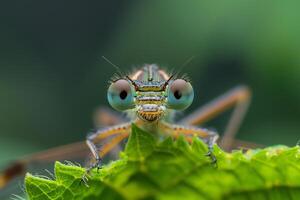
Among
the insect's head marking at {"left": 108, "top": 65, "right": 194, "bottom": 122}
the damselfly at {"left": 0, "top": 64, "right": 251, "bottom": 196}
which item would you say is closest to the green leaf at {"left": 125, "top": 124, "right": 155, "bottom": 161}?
the damselfly at {"left": 0, "top": 64, "right": 251, "bottom": 196}

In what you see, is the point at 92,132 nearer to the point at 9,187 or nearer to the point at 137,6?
the point at 9,187

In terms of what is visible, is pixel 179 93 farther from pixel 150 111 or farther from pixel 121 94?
pixel 121 94

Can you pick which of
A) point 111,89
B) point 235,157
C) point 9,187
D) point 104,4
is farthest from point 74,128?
point 235,157

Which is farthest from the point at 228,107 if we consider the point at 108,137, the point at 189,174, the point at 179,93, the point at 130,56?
the point at 189,174

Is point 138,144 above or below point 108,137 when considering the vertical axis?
above

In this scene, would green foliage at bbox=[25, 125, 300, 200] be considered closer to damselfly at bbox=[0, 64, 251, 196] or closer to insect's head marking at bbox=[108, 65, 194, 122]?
damselfly at bbox=[0, 64, 251, 196]

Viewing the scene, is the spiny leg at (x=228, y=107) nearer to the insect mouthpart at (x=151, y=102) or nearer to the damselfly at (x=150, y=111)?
the damselfly at (x=150, y=111)

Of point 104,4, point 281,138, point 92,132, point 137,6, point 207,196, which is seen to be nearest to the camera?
point 207,196
